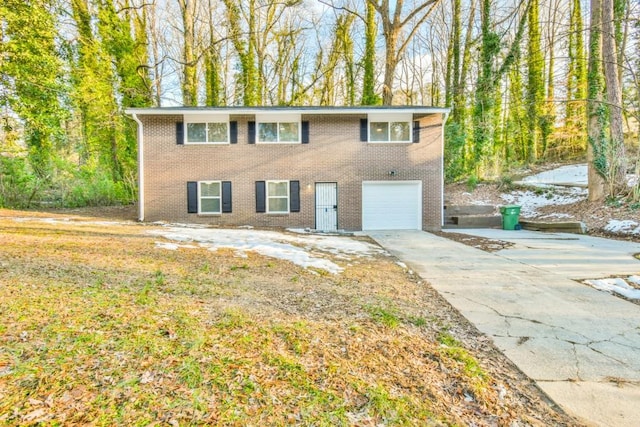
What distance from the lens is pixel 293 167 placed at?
1186cm

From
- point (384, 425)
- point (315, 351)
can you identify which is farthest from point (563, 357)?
point (315, 351)

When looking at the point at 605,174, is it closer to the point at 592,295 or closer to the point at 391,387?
the point at 592,295

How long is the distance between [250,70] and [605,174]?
17960 millimetres

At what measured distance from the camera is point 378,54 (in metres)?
20.8

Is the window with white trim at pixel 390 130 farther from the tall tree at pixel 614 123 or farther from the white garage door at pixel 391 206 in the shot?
the tall tree at pixel 614 123

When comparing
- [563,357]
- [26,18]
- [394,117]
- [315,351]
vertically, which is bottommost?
[563,357]

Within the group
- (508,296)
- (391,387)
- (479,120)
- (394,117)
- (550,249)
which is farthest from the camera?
(479,120)

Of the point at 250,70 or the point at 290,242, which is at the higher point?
the point at 250,70

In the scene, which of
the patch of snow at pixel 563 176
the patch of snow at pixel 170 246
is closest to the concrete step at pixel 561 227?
the patch of snow at pixel 563 176

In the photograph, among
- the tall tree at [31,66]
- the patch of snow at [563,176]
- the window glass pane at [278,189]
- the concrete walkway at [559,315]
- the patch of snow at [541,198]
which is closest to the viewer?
the concrete walkway at [559,315]

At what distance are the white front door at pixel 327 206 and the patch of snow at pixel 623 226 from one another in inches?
315

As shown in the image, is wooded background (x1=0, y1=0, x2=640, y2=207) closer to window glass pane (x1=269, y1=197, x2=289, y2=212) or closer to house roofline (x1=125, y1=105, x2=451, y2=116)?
house roofline (x1=125, y1=105, x2=451, y2=116)

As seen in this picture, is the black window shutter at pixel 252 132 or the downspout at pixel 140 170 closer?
the downspout at pixel 140 170

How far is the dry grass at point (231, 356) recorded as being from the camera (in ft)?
5.83
